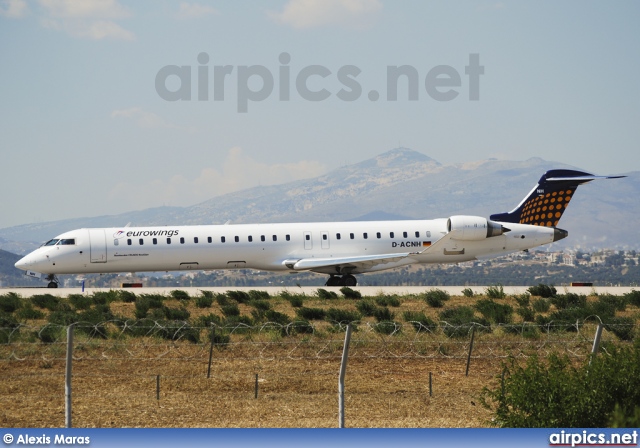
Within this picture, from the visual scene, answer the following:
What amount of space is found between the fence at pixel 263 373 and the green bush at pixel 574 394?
120 cm

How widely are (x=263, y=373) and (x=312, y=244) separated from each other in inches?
797

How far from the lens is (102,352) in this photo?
18875 mm

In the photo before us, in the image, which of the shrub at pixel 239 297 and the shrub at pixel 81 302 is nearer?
the shrub at pixel 81 302

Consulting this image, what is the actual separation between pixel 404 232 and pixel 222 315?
1272 centimetres

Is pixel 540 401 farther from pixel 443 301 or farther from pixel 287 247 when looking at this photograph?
pixel 287 247

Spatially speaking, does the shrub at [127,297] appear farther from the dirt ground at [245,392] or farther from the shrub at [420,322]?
the dirt ground at [245,392]

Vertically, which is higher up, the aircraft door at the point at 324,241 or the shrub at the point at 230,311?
the aircraft door at the point at 324,241

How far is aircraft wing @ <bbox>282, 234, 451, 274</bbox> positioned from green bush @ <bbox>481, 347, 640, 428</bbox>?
25.0 metres

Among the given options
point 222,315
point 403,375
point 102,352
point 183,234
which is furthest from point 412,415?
point 183,234

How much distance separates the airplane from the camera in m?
35.6

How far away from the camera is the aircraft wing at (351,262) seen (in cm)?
3641

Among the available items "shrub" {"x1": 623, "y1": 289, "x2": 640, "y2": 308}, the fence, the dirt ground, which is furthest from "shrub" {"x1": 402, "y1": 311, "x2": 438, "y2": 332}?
"shrub" {"x1": 623, "y1": 289, "x2": 640, "y2": 308}

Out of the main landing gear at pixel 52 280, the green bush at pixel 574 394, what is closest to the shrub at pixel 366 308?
the green bush at pixel 574 394

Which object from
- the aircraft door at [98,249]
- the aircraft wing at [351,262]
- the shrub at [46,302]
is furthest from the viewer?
the aircraft wing at [351,262]
